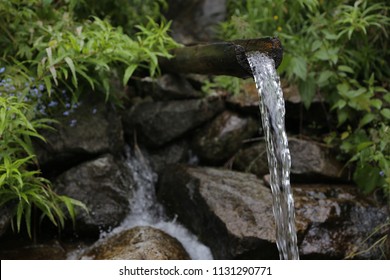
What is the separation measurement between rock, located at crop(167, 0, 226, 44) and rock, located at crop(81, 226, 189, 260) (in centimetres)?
290

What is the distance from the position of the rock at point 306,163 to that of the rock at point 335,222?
181 mm

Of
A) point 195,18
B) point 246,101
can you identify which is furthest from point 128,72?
point 195,18

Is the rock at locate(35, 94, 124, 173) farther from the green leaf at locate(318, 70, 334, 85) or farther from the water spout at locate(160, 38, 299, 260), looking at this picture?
the green leaf at locate(318, 70, 334, 85)

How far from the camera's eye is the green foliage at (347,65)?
375cm

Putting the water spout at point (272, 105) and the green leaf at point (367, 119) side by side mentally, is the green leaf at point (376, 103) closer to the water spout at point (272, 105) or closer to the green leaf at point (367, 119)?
the green leaf at point (367, 119)

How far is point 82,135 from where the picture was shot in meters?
3.76

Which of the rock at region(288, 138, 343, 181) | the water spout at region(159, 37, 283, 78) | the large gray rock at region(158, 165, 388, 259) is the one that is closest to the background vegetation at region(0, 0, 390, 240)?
the rock at region(288, 138, 343, 181)

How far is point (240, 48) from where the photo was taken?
2787 mm

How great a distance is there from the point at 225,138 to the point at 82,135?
1352mm

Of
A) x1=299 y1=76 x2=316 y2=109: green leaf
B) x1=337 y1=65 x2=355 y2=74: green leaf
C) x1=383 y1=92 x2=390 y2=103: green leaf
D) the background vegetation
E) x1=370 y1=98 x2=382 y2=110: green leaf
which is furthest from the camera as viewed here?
x1=299 y1=76 x2=316 y2=109: green leaf

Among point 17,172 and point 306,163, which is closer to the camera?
point 17,172

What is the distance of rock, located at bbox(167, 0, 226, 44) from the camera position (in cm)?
555

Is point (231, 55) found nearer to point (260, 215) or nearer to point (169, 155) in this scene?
point (260, 215)

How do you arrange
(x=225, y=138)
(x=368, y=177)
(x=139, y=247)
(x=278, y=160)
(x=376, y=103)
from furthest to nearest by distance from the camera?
(x=225, y=138) < (x=376, y=103) < (x=368, y=177) < (x=139, y=247) < (x=278, y=160)
